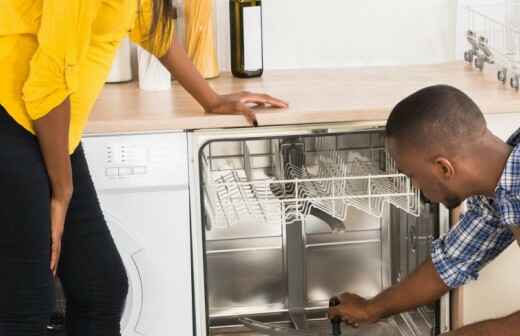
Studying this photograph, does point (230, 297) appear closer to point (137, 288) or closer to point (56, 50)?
point (137, 288)

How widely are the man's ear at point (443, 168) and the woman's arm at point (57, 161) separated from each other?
699 mm

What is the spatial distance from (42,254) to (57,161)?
190mm

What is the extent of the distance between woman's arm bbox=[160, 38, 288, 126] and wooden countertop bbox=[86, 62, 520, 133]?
0.08ft

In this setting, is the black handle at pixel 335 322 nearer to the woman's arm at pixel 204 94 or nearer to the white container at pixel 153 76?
the woman's arm at pixel 204 94

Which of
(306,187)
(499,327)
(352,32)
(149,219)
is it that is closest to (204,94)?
(149,219)

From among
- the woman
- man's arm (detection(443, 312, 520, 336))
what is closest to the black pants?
the woman

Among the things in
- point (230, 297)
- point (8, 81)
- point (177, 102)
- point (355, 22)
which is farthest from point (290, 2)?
point (8, 81)

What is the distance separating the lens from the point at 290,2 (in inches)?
115

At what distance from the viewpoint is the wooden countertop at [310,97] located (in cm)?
228

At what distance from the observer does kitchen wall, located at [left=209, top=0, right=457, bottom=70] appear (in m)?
2.92

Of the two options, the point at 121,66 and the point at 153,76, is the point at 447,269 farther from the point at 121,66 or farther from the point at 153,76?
the point at 121,66

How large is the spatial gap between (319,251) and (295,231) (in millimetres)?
160

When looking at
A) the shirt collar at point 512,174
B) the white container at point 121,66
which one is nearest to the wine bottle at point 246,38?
the white container at point 121,66

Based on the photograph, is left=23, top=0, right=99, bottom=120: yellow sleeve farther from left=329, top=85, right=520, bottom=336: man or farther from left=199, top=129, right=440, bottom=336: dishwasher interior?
left=199, top=129, right=440, bottom=336: dishwasher interior
